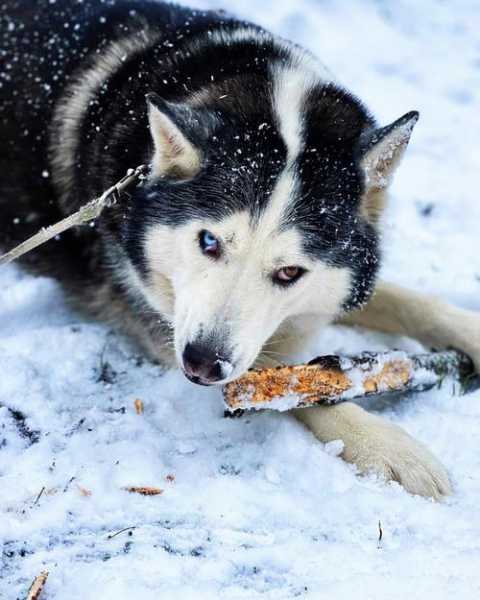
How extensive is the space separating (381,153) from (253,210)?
0.55m

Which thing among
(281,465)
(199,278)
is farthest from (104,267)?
(281,465)

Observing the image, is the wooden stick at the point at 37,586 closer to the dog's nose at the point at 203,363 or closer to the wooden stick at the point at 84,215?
the dog's nose at the point at 203,363

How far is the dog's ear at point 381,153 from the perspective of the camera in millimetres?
2652

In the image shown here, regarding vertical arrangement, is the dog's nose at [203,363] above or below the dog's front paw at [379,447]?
above

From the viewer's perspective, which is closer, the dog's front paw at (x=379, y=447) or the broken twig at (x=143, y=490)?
the broken twig at (x=143, y=490)

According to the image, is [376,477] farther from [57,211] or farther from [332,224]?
[57,211]

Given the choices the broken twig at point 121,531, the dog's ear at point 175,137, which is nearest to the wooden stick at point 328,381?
the broken twig at point 121,531

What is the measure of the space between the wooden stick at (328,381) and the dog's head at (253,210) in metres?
0.20

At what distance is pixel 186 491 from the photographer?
248 cm

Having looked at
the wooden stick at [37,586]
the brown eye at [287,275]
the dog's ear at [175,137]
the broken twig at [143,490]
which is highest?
the dog's ear at [175,137]

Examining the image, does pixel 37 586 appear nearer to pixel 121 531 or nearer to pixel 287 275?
pixel 121 531

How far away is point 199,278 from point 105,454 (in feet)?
2.27

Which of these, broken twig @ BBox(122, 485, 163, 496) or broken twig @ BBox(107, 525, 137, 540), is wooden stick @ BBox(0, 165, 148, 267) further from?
broken twig @ BBox(107, 525, 137, 540)

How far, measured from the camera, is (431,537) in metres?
2.37
